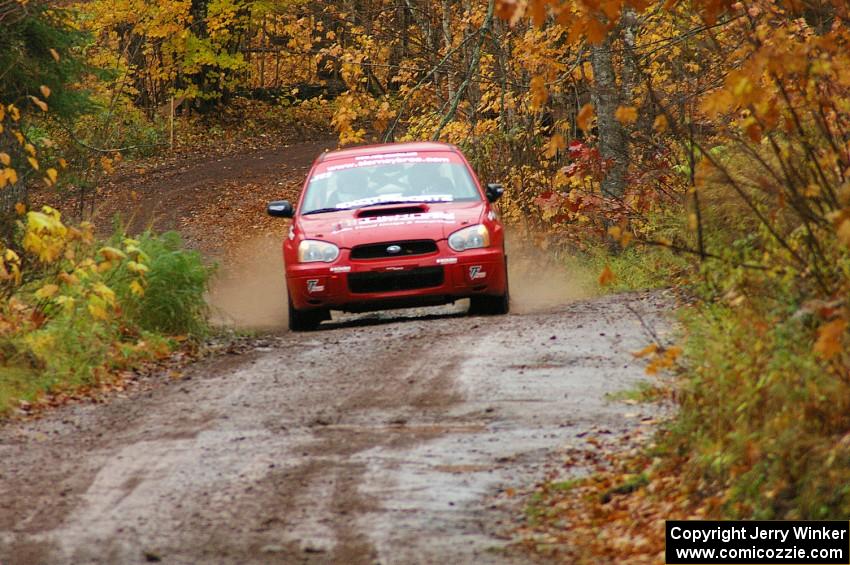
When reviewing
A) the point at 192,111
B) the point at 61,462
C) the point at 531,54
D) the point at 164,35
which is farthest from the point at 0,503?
the point at 192,111

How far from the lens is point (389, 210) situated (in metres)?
13.6

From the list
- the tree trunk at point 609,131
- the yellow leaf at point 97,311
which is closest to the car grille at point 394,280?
the yellow leaf at point 97,311

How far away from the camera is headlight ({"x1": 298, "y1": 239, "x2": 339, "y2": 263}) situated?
1316 cm

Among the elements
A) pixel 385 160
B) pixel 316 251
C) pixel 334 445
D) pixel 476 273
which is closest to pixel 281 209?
pixel 316 251

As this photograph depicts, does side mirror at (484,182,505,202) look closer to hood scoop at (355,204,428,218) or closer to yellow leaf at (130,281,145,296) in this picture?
hood scoop at (355,204,428,218)

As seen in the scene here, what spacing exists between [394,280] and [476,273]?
0.73m

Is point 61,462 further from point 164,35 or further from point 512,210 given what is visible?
point 164,35

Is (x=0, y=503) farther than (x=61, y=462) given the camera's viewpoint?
No

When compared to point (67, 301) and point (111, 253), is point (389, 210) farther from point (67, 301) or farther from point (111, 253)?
point (67, 301)

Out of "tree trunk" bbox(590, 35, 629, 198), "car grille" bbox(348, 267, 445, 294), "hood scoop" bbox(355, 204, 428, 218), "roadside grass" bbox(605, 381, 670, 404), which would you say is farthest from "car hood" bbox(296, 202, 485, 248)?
"tree trunk" bbox(590, 35, 629, 198)

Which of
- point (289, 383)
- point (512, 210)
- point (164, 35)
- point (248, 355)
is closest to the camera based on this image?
point (289, 383)

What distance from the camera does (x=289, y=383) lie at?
1008cm

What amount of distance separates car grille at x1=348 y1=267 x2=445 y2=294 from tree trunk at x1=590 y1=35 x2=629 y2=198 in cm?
646

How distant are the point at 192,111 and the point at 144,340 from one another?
33.7 meters
